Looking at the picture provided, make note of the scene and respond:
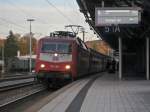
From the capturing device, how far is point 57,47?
98.9 feet

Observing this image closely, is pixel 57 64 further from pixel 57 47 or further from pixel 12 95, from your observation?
pixel 12 95

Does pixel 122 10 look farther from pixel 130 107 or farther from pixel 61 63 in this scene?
pixel 130 107

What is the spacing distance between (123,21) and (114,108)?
16346mm

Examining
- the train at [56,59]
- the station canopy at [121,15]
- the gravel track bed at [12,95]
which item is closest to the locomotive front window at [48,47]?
the train at [56,59]

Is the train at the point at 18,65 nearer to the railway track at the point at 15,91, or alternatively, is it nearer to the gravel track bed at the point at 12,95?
the railway track at the point at 15,91

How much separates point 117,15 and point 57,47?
419cm

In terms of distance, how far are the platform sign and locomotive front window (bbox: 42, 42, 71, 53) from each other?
247cm

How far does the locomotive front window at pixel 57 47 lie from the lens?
98.8ft

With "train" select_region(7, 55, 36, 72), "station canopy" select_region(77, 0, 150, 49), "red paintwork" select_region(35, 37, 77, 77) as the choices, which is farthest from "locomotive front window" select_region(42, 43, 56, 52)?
"train" select_region(7, 55, 36, 72)

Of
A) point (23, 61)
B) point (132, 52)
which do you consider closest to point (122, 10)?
point (132, 52)

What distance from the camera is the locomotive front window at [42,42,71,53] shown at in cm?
3012

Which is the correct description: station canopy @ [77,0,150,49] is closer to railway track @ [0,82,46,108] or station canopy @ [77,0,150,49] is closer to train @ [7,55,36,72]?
railway track @ [0,82,46,108]

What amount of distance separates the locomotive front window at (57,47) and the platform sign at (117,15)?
2.47 meters

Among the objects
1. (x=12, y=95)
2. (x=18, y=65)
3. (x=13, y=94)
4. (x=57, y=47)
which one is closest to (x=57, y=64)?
(x=57, y=47)
